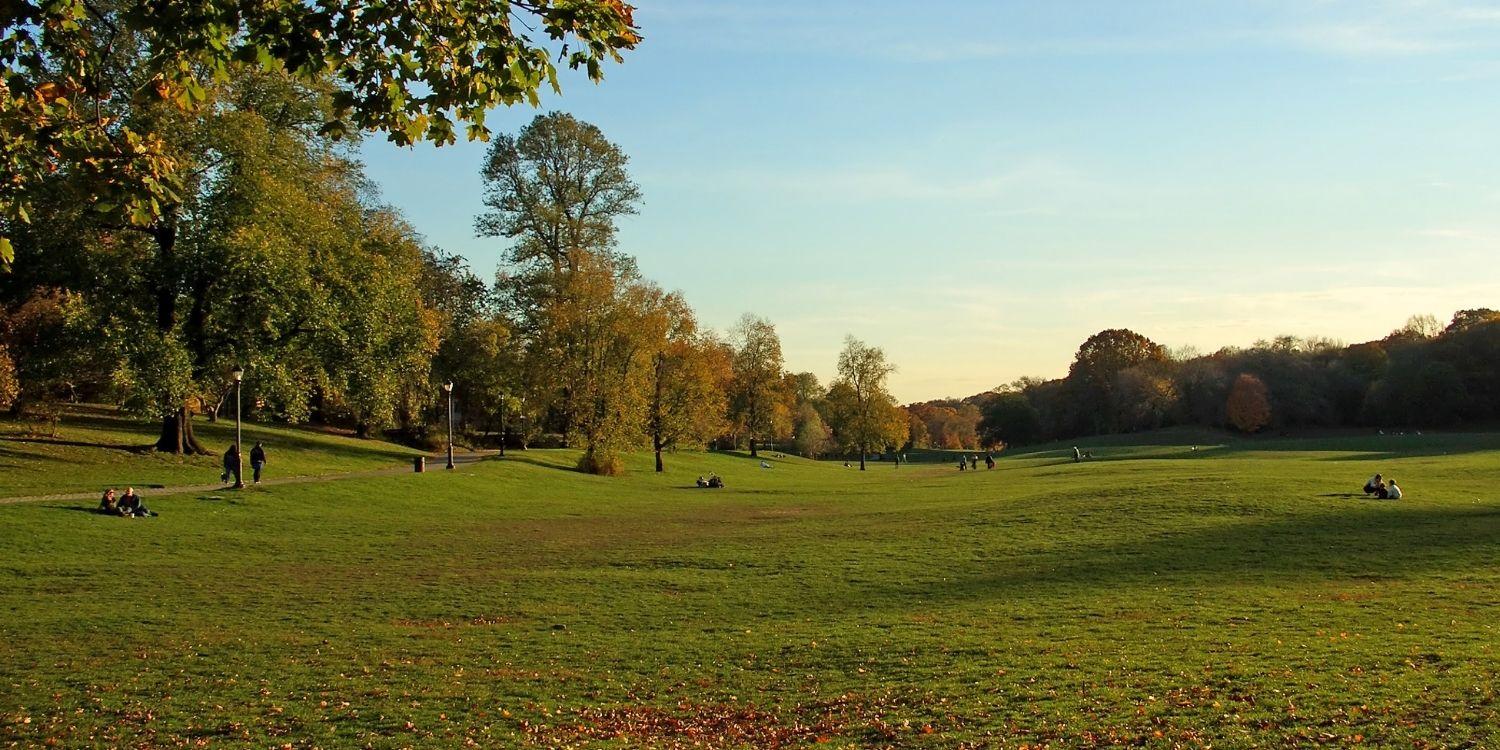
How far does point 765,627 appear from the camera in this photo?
615 inches

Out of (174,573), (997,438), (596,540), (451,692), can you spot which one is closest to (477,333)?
(596,540)

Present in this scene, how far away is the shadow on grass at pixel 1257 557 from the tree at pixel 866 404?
7270 centimetres

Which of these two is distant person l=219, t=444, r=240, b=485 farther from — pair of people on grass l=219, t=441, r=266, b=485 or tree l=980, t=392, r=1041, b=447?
tree l=980, t=392, r=1041, b=447

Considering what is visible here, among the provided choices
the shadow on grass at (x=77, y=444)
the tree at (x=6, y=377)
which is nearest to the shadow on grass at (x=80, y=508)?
the tree at (x=6, y=377)

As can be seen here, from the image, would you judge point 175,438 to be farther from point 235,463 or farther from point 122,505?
point 122,505

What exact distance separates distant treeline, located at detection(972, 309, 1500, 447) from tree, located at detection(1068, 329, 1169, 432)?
0.16m

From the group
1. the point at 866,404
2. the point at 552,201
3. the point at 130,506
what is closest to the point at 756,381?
the point at 866,404

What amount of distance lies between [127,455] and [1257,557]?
3724cm

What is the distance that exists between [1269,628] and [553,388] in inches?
1872

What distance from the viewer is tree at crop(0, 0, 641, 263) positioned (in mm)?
8234

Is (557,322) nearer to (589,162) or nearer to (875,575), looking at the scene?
(589,162)

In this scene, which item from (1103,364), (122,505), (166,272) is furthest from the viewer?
(1103,364)

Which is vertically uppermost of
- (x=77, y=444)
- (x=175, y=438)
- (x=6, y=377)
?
(x=6, y=377)

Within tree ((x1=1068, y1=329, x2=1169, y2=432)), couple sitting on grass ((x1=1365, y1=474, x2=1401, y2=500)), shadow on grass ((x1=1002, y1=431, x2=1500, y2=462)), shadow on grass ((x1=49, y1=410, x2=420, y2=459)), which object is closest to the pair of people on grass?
shadow on grass ((x1=49, y1=410, x2=420, y2=459))
